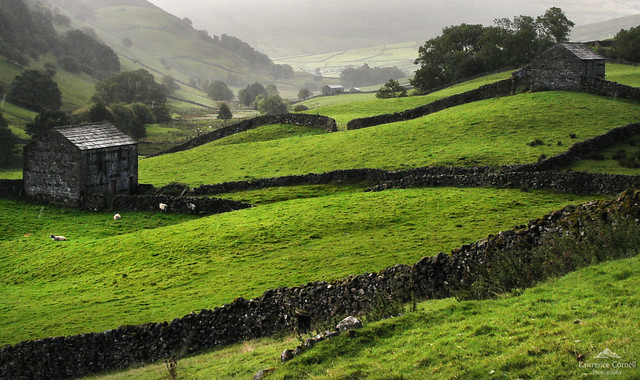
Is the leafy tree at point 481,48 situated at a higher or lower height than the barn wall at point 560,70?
higher

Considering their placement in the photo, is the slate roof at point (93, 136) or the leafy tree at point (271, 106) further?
the leafy tree at point (271, 106)

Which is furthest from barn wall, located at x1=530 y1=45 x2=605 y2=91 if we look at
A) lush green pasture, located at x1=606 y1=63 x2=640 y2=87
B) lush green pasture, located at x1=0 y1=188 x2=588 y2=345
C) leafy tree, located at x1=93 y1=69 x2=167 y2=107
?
leafy tree, located at x1=93 y1=69 x2=167 y2=107

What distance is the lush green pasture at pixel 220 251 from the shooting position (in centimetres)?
2325

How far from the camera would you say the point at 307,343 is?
1393 centimetres

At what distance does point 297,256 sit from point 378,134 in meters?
27.5

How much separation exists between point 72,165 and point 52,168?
1.63 meters

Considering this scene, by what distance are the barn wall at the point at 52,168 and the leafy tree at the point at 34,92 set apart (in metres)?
93.0

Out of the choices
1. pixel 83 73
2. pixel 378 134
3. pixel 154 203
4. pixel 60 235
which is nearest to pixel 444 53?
pixel 378 134

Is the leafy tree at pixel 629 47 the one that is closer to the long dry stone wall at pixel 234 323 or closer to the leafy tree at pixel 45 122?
the long dry stone wall at pixel 234 323

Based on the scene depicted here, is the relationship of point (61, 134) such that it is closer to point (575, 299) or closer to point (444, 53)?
point (575, 299)

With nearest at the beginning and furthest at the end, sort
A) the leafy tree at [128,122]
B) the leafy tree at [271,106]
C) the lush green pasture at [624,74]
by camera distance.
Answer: the lush green pasture at [624,74], the leafy tree at [128,122], the leafy tree at [271,106]

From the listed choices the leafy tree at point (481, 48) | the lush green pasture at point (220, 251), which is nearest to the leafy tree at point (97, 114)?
the leafy tree at point (481, 48)

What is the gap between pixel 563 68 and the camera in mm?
56156

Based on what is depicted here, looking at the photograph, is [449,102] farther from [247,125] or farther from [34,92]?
[34,92]
